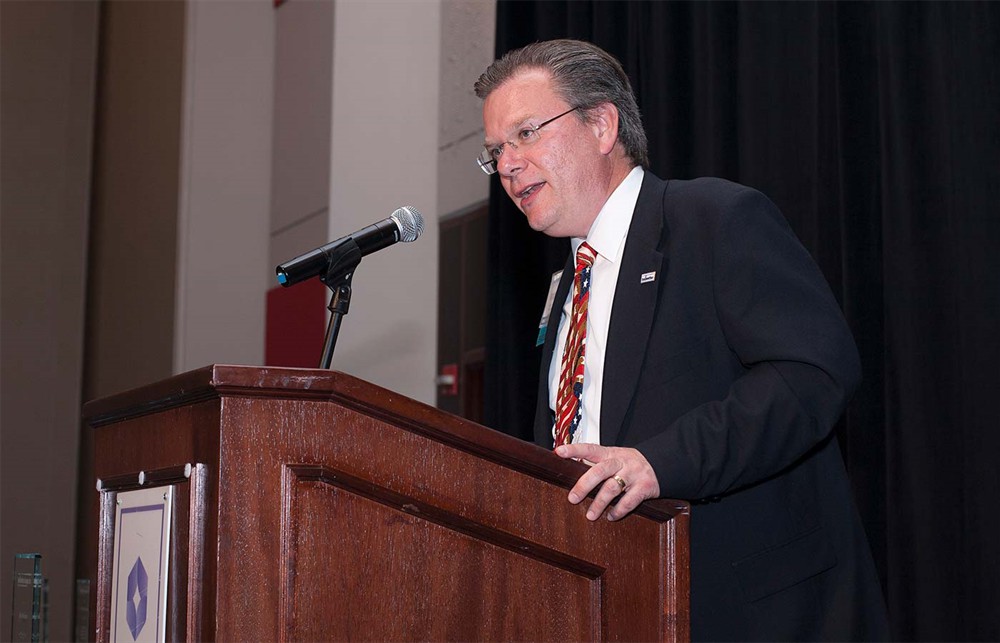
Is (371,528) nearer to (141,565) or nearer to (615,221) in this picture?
(141,565)

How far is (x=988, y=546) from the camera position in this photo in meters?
2.54

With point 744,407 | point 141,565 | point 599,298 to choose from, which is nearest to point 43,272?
point 599,298

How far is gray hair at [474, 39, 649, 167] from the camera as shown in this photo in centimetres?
205

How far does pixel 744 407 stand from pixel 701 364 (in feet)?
0.63

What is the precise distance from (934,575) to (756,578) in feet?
4.15

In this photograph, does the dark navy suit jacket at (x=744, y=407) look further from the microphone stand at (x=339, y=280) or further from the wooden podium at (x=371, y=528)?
the microphone stand at (x=339, y=280)

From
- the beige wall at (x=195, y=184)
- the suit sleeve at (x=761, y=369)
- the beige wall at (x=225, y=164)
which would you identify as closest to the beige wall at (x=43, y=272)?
the beige wall at (x=195, y=184)

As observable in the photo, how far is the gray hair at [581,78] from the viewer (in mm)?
2051

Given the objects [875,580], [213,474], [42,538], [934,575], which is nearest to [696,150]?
[934,575]

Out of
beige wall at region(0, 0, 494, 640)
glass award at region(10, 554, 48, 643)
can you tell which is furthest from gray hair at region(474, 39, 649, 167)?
beige wall at region(0, 0, 494, 640)

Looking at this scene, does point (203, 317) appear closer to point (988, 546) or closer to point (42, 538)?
point (42, 538)

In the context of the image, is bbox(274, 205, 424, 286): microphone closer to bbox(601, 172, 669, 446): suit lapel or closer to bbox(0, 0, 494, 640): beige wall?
bbox(601, 172, 669, 446): suit lapel

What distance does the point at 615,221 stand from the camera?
200cm

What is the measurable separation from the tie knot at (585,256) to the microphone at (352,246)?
0.28 m
